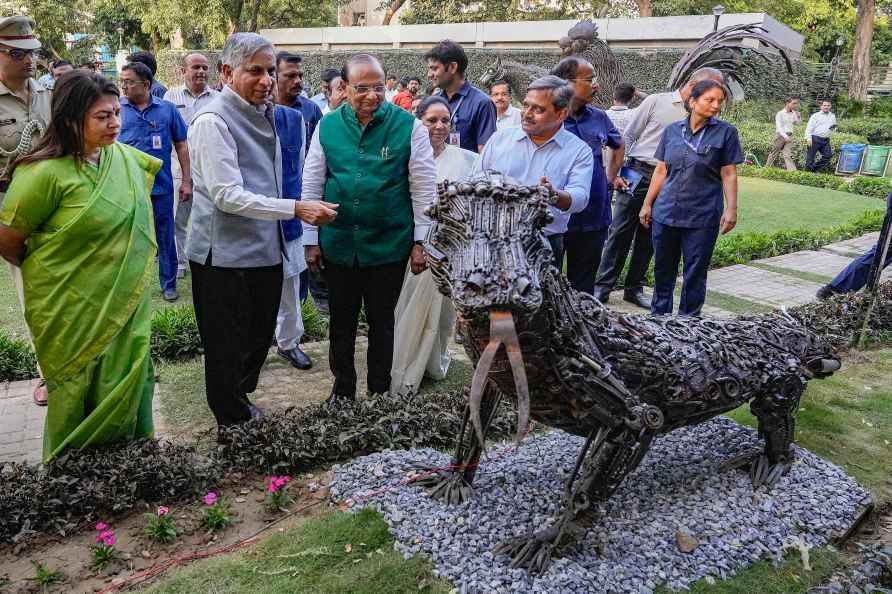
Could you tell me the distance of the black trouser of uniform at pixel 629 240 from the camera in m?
6.79

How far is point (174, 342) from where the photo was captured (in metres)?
5.39

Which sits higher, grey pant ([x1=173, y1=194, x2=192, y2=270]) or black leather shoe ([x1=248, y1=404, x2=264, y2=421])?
grey pant ([x1=173, y1=194, x2=192, y2=270])

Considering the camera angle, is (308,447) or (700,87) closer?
(308,447)

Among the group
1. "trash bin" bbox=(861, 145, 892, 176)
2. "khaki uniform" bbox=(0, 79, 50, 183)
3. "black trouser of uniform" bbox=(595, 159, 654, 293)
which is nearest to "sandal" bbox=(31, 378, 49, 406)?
"khaki uniform" bbox=(0, 79, 50, 183)

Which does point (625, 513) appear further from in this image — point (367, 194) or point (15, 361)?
point (15, 361)

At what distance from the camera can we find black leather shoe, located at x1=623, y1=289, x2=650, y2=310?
7035mm

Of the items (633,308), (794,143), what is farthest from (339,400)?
(794,143)

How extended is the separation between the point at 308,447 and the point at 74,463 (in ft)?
3.72

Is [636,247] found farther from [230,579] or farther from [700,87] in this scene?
[230,579]

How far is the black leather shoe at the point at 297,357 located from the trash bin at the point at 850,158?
1948 centimetres

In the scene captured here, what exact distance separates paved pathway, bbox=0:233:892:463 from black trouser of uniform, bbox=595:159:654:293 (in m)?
0.27

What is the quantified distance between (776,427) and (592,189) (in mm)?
2260

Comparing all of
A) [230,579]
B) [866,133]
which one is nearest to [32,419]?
[230,579]

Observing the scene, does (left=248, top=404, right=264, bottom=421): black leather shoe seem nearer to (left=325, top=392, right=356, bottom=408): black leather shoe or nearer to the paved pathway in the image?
the paved pathway
